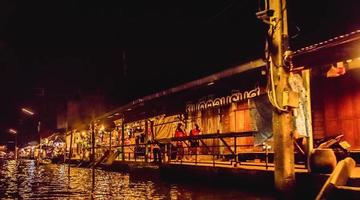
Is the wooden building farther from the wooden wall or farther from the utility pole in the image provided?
the utility pole

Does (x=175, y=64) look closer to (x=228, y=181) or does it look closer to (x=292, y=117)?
(x=228, y=181)

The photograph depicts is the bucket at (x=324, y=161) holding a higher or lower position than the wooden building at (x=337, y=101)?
lower

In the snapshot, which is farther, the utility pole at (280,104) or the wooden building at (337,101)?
the wooden building at (337,101)

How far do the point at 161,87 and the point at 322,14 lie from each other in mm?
13204

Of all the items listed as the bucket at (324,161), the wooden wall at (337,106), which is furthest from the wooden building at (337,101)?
the bucket at (324,161)

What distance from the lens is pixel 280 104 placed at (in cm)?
896

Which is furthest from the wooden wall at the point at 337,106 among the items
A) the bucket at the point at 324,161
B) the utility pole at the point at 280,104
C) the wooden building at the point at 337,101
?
the utility pole at the point at 280,104

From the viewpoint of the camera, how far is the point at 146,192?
12602 millimetres

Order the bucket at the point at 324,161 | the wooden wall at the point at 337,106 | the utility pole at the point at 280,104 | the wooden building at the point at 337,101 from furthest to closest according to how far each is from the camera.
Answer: the wooden wall at the point at 337,106
the wooden building at the point at 337,101
the bucket at the point at 324,161
the utility pole at the point at 280,104

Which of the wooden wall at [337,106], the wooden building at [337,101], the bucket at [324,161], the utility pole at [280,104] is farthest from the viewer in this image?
the wooden wall at [337,106]

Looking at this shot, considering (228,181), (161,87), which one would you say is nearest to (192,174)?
(228,181)

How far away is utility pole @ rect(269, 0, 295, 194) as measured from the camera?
8688 mm

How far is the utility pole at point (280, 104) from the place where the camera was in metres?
8.69

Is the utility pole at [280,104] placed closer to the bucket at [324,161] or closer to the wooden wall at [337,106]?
the bucket at [324,161]
